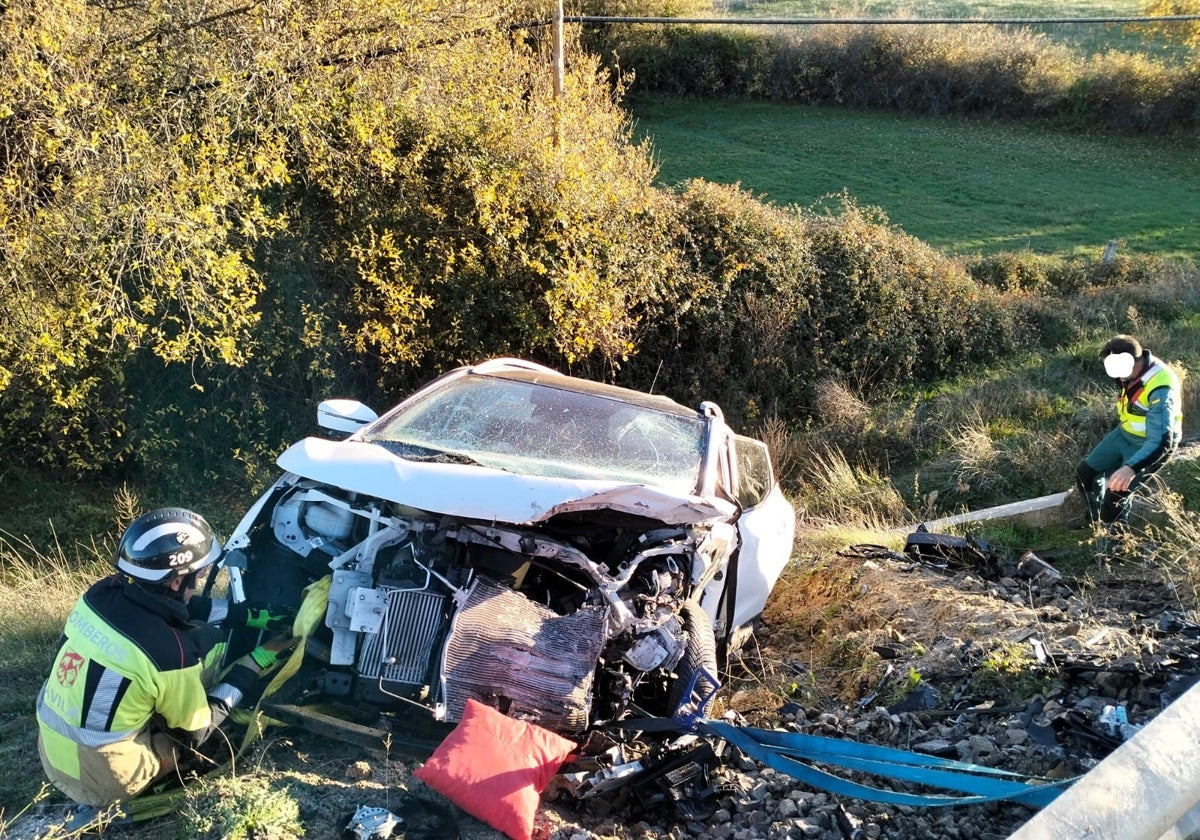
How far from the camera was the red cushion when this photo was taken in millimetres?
3139

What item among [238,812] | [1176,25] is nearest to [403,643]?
[238,812]

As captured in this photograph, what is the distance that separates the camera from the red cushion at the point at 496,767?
10.3ft

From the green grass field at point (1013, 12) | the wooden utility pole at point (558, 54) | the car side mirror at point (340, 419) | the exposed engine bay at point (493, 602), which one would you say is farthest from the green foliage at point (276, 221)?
the green grass field at point (1013, 12)

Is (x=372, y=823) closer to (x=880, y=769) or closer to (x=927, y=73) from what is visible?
(x=880, y=769)

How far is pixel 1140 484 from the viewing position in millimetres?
6730

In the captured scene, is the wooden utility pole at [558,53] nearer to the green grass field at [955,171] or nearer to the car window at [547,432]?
the car window at [547,432]

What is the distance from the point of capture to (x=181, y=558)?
11.0 ft

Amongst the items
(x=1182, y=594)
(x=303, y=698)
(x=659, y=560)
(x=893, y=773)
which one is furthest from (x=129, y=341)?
(x=1182, y=594)

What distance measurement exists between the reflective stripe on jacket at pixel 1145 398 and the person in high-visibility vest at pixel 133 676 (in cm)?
642

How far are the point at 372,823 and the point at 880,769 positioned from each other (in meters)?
1.82

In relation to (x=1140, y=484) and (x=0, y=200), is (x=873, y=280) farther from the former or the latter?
(x=0, y=200)

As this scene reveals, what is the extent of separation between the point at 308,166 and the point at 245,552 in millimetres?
5203

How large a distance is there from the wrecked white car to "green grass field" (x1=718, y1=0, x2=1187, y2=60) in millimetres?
27157

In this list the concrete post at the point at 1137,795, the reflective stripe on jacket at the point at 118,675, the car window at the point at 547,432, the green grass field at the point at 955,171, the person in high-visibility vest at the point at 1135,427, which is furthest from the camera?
the green grass field at the point at 955,171
